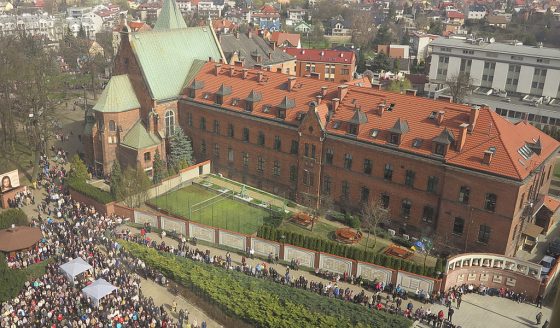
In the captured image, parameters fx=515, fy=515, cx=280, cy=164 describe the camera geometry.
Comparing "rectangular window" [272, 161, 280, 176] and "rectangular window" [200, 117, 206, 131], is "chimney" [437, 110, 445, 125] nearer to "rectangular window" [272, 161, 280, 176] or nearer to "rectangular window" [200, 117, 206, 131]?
"rectangular window" [272, 161, 280, 176]

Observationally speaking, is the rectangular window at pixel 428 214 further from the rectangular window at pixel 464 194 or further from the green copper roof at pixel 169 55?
the green copper roof at pixel 169 55

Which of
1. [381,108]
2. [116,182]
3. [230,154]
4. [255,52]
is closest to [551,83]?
[255,52]

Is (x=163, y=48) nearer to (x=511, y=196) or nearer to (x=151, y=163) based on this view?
(x=151, y=163)

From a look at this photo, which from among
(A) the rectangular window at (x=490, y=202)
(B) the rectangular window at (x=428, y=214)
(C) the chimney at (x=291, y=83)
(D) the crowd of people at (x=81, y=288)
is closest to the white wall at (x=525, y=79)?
(C) the chimney at (x=291, y=83)

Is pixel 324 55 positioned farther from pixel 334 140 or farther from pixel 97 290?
pixel 97 290

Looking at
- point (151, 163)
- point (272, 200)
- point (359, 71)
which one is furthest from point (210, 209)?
point (359, 71)
